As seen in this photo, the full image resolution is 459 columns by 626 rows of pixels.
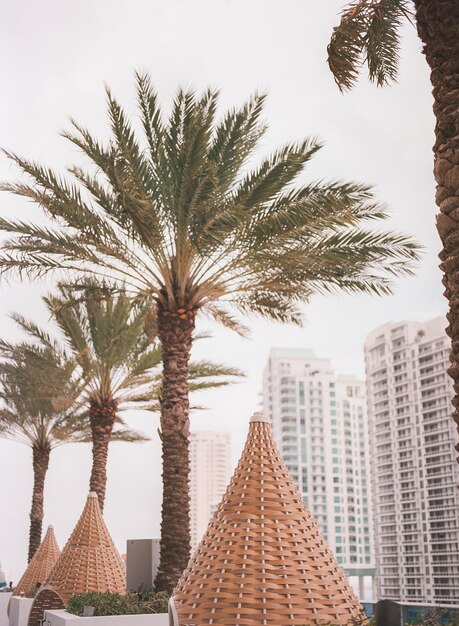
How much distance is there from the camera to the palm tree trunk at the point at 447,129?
15.2 feet

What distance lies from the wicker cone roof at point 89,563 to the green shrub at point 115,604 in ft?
4.25

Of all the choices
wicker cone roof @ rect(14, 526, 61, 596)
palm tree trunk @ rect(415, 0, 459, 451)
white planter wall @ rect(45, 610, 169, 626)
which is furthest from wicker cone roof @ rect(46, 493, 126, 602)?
palm tree trunk @ rect(415, 0, 459, 451)

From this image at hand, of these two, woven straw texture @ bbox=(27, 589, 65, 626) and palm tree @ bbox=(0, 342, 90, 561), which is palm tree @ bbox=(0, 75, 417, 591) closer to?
woven straw texture @ bbox=(27, 589, 65, 626)

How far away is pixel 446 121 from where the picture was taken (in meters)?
4.94

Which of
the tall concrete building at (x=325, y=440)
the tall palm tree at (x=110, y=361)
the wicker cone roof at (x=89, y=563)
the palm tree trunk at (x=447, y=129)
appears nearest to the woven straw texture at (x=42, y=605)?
the wicker cone roof at (x=89, y=563)

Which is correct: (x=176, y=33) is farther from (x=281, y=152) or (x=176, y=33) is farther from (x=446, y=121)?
(x=446, y=121)

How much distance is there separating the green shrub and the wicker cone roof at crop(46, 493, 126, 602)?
1295 mm

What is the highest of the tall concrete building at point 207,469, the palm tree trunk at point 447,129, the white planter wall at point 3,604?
the tall concrete building at point 207,469

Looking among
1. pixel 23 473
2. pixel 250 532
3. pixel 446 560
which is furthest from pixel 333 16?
pixel 446 560

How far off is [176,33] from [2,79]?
5.53m

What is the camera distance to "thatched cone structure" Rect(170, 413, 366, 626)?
16.4 feet

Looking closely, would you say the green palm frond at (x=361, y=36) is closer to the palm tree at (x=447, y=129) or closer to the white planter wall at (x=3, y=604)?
the palm tree at (x=447, y=129)

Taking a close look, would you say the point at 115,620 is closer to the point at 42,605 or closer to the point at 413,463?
the point at 42,605

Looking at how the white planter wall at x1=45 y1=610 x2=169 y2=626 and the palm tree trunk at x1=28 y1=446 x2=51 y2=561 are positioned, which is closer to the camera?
the white planter wall at x1=45 y1=610 x2=169 y2=626
